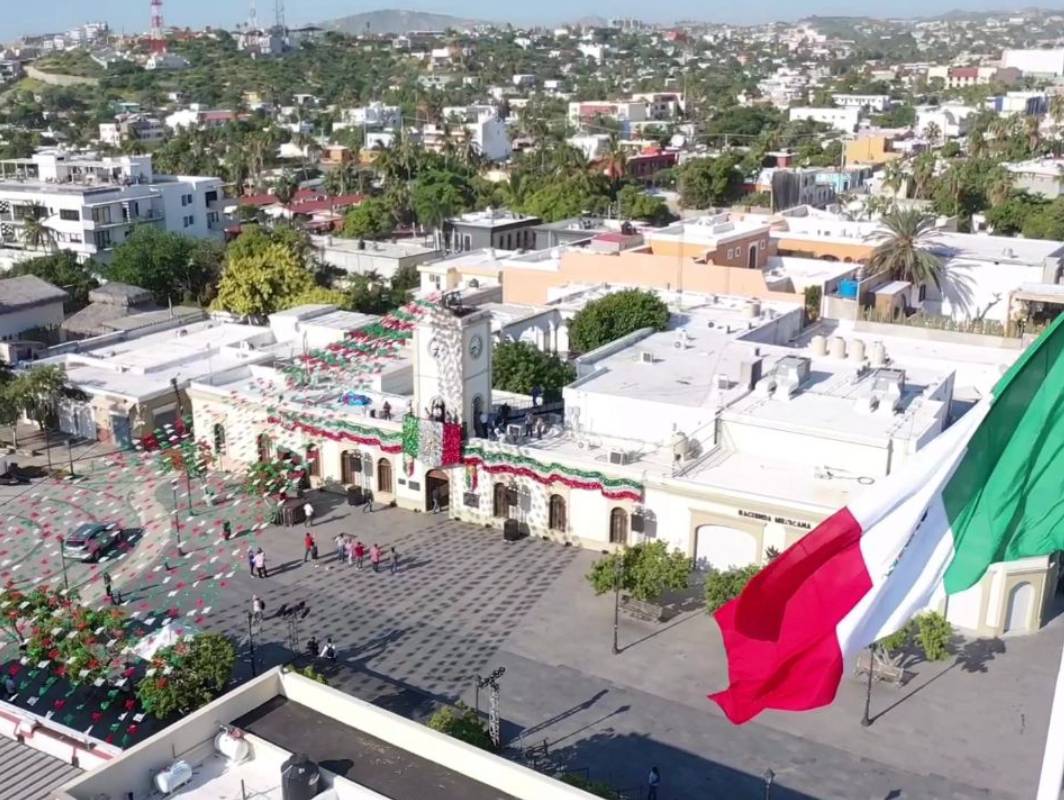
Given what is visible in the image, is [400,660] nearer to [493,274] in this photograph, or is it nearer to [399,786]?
[399,786]

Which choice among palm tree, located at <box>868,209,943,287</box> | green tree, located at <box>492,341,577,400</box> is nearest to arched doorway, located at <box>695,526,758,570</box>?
green tree, located at <box>492,341,577,400</box>

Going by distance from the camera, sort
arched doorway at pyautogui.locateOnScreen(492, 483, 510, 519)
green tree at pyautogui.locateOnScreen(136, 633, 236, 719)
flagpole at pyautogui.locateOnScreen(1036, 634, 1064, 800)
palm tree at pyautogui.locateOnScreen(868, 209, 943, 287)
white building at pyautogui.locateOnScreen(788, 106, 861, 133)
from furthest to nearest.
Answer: white building at pyautogui.locateOnScreen(788, 106, 861, 133) → palm tree at pyautogui.locateOnScreen(868, 209, 943, 287) → arched doorway at pyautogui.locateOnScreen(492, 483, 510, 519) → green tree at pyautogui.locateOnScreen(136, 633, 236, 719) → flagpole at pyautogui.locateOnScreen(1036, 634, 1064, 800)

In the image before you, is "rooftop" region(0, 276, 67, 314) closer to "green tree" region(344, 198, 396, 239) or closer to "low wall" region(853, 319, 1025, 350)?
"green tree" region(344, 198, 396, 239)

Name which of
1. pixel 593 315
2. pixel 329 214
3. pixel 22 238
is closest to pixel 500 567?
pixel 593 315

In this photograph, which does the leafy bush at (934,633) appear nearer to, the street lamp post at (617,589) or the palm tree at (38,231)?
the street lamp post at (617,589)

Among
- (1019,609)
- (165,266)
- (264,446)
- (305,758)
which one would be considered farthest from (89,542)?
(165,266)

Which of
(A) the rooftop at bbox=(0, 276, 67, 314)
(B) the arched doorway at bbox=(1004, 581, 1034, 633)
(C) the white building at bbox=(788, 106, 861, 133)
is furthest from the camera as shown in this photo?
(C) the white building at bbox=(788, 106, 861, 133)
